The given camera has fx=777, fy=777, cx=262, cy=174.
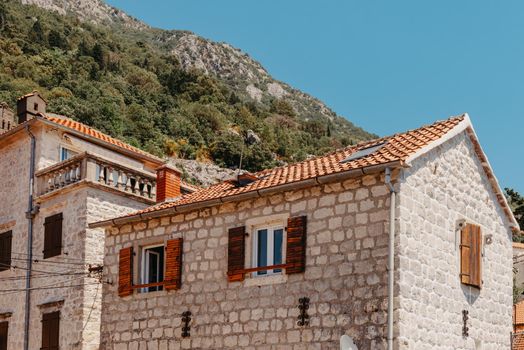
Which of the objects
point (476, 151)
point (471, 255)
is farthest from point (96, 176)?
point (471, 255)

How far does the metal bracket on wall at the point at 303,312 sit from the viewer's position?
52.5ft

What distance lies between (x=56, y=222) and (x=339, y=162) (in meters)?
9.87

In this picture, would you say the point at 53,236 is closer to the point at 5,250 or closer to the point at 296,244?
the point at 5,250

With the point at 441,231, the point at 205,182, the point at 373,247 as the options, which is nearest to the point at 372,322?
the point at 373,247

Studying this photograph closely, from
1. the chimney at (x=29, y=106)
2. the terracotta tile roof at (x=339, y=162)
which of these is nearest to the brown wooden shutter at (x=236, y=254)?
the terracotta tile roof at (x=339, y=162)

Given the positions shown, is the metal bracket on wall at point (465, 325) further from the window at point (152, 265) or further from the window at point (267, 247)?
the window at point (152, 265)

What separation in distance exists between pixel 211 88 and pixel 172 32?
44.6m

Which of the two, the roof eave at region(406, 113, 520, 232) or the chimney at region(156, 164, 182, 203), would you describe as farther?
the chimney at region(156, 164, 182, 203)

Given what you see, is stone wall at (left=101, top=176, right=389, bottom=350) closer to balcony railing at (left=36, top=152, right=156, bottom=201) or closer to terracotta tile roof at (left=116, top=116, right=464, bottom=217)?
terracotta tile roof at (left=116, top=116, right=464, bottom=217)

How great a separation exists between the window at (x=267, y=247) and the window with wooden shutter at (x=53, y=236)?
8.15 m

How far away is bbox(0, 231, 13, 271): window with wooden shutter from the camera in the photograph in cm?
2494

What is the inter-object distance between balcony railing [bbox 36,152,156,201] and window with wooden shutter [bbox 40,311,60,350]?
3.82 m

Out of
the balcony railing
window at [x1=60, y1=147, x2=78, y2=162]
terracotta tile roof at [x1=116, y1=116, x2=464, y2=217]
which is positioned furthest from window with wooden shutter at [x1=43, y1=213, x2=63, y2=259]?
terracotta tile roof at [x1=116, y1=116, x2=464, y2=217]

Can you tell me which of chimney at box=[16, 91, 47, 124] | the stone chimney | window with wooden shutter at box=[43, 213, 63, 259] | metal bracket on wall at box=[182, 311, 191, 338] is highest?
the stone chimney
